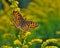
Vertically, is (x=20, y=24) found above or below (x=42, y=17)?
below

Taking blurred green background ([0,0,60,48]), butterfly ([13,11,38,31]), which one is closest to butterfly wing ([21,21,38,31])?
butterfly ([13,11,38,31])

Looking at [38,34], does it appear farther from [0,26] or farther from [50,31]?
[0,26]

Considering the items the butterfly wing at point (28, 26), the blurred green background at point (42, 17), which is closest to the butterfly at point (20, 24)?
the butterfly wing at point (28, 26)

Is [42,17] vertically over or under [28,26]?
over

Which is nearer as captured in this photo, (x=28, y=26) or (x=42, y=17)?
(x=28, y=26)

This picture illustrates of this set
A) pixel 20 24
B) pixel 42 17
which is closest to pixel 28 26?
pixel 20 24

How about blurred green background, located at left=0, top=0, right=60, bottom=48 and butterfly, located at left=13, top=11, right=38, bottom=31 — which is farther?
blurred green background, located at left=0, top=0, right=60, bottom=48

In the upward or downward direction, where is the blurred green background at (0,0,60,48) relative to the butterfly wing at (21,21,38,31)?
upward

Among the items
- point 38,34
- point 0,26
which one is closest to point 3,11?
point 0,26

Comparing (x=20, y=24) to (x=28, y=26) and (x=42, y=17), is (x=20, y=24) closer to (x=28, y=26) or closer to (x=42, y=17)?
(x=28, y=26)

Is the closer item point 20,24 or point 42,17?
point 20,24

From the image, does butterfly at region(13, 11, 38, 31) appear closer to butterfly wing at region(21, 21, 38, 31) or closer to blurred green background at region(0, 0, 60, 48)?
butterfly wing at region(21, 21, 38, 31)
